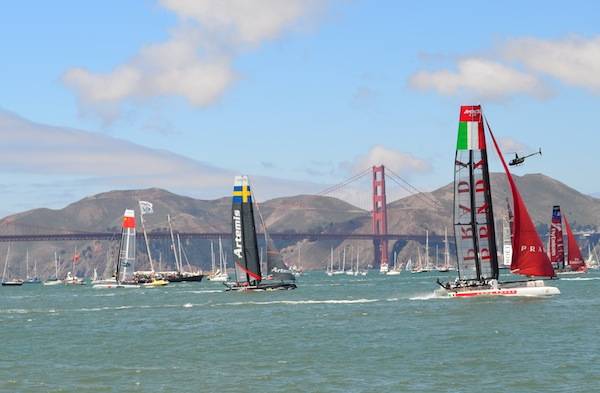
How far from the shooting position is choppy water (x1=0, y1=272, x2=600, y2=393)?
26.6 metres

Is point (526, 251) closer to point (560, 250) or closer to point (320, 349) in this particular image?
point (320, 349)

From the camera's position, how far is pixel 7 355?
34688mm

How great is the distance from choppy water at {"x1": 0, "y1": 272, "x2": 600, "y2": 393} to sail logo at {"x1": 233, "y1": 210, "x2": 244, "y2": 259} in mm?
14118

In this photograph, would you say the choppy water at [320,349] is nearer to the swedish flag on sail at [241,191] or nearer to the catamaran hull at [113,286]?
the swedish flag on sail at [241,191]

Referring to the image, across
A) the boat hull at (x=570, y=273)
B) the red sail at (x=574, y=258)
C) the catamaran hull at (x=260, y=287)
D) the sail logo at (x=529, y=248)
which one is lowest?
the catamaran hull at (x=260, y=287)

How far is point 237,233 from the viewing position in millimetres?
67375

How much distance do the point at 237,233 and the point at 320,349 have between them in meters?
34.2

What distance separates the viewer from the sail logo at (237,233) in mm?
66944

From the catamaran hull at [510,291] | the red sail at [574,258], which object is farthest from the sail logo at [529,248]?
the red sail at [574,258]

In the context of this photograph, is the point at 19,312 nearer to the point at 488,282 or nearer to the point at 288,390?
the point at 488,282

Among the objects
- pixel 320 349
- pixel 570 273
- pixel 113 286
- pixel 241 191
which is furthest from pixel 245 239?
pixel 570 273

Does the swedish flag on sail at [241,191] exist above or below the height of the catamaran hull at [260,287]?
above

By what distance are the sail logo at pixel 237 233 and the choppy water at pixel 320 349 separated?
14.1m

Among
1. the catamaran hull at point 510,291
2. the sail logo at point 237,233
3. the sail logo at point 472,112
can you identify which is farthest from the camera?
the sail logo at point 237,233
